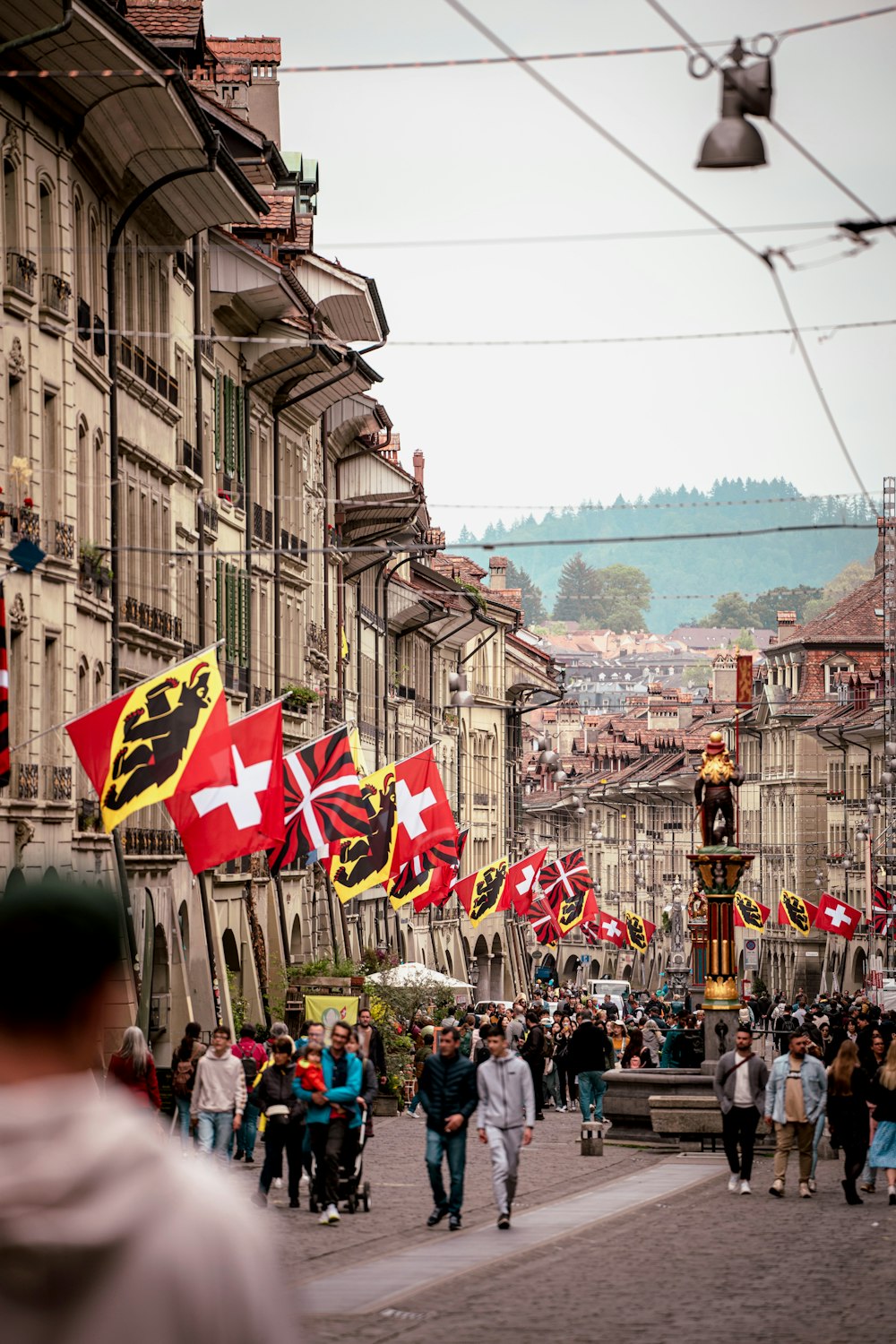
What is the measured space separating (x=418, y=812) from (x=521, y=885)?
20830mm

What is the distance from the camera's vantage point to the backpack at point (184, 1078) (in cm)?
2381

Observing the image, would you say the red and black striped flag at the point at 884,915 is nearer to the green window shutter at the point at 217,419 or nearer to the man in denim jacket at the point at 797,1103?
the green window shutter at the point at 217,419

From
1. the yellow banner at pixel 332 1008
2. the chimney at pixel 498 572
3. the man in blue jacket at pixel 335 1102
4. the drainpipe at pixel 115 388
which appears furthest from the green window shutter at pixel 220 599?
the chimney at pixel 498 572

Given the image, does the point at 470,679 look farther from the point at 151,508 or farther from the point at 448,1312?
the point at 448,1312

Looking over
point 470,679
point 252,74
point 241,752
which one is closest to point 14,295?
point 241,752

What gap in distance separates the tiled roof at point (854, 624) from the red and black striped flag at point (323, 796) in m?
94.6

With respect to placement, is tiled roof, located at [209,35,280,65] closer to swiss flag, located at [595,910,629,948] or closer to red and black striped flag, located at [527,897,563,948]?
red and black striped flag, located at [527,897,563,948]

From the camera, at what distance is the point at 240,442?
4600 cm

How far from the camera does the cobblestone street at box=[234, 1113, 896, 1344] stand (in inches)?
535

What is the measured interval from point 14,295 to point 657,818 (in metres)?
132

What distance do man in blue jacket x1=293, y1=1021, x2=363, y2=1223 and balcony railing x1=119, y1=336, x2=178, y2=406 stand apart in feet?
56.1

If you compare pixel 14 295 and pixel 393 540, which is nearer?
pixel 14 295

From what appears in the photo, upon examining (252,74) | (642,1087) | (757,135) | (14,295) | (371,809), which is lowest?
(642,1087)

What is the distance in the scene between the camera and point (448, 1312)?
1420 cm
